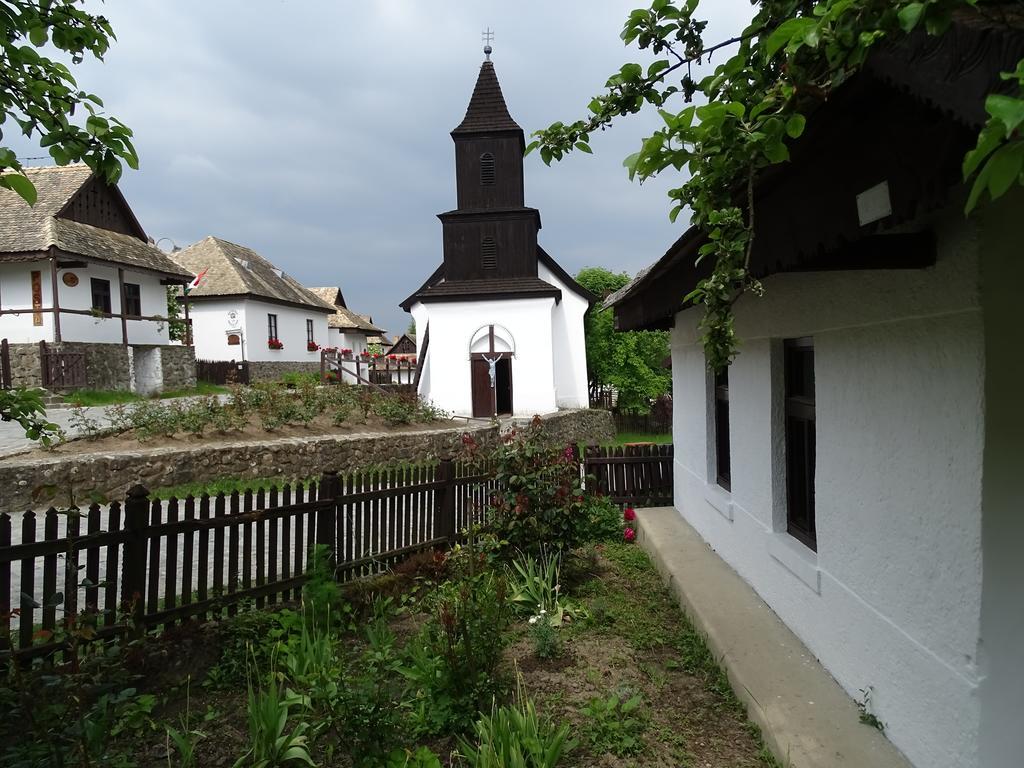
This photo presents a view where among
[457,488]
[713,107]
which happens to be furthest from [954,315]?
[457,488]

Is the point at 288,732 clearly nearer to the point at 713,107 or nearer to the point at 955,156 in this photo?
the point at 713,107

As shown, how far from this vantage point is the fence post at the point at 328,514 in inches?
206

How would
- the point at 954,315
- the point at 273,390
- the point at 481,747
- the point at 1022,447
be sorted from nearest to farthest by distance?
the point at 1022,447, the point at 954,315, the point at 481,747, the point at 273,390

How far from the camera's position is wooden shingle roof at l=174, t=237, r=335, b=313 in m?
28.9

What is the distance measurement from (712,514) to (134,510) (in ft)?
15.7

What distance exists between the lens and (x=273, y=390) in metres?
14.0

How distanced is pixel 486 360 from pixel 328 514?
16.6 metres

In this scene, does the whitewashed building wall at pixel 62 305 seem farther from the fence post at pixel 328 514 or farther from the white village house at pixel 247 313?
the fence post at pixel 328 514

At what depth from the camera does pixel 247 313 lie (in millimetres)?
28781

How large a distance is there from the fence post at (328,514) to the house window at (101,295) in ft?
59.1

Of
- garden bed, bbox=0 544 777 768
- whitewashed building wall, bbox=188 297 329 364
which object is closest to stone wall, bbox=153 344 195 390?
whitewashed building wall, bbox=188 297 329 364

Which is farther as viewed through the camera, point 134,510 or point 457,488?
point 457,488

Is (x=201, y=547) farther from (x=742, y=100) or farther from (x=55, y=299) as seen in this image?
(x=55, y=299)

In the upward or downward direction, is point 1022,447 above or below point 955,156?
below
